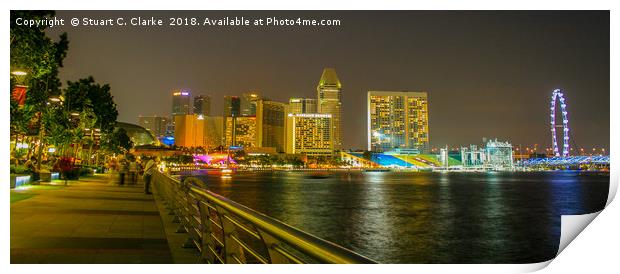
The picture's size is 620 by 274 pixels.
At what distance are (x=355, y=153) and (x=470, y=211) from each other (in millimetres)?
140543

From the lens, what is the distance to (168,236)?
679 centimetres

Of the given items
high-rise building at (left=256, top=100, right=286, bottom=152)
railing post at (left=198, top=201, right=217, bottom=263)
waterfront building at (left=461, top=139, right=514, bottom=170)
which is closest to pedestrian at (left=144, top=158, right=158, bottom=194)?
railing post at (left=198, top=201, right=217, bottom=263)

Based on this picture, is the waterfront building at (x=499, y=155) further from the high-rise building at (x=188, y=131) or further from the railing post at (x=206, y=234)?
the railing post at (x=206, y=234)

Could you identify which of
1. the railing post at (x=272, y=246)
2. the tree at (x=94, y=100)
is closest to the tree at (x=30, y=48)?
the railing post at (x=272, y=246)

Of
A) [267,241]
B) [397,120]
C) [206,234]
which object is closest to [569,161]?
[397,120]

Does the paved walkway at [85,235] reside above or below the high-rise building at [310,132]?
below

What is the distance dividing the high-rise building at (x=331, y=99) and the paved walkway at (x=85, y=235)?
17542 cm

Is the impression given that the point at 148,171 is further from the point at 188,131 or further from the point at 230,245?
the point at 188,131

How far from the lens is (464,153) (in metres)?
159

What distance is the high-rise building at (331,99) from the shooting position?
616ft

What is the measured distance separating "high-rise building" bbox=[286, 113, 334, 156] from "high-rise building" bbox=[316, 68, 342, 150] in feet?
20.2

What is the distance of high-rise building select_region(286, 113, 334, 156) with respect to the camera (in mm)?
175750

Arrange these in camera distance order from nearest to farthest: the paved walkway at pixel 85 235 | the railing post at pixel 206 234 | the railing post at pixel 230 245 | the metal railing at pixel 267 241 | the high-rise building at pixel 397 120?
the metal railing at pixel 267 241 < the railing post at pixel 230 245 < the railing post at pixel 206 234 < the paved walkway at pixel 85 235 < the high-rise building at pixel 397 120

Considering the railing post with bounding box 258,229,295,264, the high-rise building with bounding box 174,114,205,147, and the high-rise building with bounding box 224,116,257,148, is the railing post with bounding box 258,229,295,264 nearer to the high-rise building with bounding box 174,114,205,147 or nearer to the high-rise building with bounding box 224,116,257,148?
the high-rise building with bounding box 174,114,205,147
